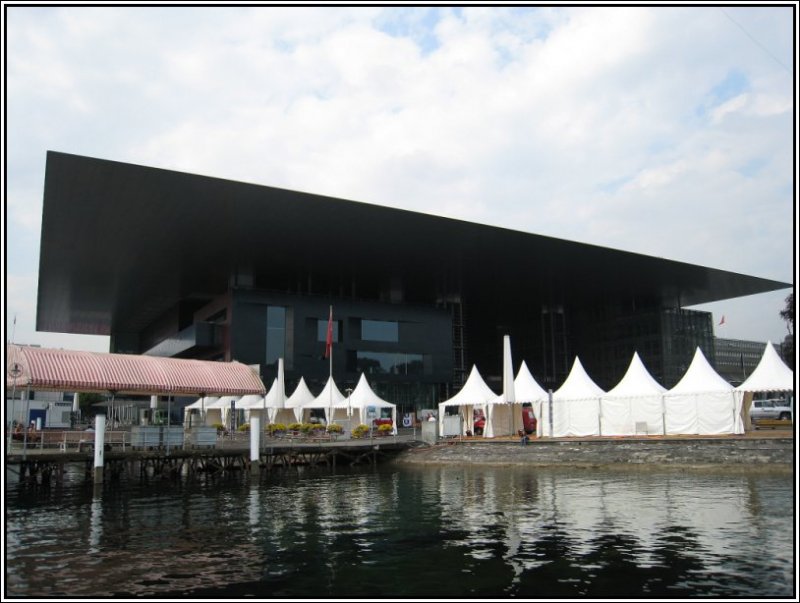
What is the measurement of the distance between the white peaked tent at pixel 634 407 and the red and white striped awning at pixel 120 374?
16.4 m

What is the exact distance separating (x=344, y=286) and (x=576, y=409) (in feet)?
87.2

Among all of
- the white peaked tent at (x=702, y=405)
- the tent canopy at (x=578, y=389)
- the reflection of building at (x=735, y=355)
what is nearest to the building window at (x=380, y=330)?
the tent canopy at (x=578, y=389)

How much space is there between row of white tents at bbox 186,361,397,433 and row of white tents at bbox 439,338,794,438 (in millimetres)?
5966

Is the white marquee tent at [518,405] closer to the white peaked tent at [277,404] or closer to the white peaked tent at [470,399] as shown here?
the white peaked tent at [470,399]

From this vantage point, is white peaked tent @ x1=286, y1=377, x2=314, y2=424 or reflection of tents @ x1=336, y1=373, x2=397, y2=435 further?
white peaked tent @ x1=286, y1=377, x2=314, y2=424

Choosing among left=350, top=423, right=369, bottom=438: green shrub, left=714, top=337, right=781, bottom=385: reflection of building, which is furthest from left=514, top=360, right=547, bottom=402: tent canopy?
left=714, top=337, right=781, bottom=385: reflection of building

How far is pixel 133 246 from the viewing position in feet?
147

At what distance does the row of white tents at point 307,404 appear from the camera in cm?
4359

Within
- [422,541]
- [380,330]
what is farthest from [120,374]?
[380,330]

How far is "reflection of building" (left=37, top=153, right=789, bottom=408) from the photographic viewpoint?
38250mm

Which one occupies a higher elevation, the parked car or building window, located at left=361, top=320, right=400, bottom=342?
building window, located at left=361, top=320, right=400, bottom=342

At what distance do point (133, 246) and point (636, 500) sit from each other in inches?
1399

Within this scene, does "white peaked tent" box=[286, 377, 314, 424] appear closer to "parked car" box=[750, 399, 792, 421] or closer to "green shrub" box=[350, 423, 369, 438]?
"green shrub" box=[350, 423, 369, 438]

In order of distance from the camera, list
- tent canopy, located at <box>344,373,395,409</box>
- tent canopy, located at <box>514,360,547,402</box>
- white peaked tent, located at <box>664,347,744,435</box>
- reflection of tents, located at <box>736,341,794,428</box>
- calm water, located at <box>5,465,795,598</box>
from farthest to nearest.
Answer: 1. tent canopy, located at <box>344,373,395,409</box>
2. tent canopy, located at <box>514,360,547,402</box>
3. white peaked tent, located at <box>664,347,744,435</box>
4. reflection of tents, located at <box>736,341,794,428</box>
5. calm water, located at <box>5,465,795,598</box>
